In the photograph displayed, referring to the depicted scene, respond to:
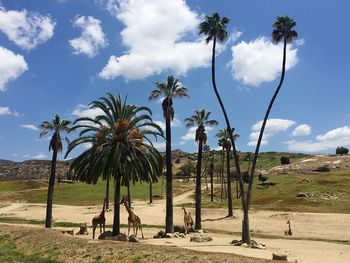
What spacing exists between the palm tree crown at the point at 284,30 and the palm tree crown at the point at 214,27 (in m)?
4.55

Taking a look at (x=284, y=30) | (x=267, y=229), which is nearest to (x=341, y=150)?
(x=267, y=229)

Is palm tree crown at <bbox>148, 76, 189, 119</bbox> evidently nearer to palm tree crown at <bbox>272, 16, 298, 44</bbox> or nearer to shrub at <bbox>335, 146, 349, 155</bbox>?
palm tree crown at <bbox>272, 16, 298, 44</bbox>

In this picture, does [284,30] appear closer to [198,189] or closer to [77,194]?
[198,189]

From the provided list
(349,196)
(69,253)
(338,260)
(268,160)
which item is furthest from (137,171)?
(268,160)

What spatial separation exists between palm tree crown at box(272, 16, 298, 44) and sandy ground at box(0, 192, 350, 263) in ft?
58.9

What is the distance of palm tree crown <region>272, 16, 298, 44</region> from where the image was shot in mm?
41844

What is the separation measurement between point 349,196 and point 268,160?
10608 centimetres

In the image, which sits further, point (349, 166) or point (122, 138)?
point (349, 166)

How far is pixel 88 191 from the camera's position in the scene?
116 m

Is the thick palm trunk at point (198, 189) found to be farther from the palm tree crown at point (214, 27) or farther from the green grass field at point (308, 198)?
the green grass field at point (308, 198)

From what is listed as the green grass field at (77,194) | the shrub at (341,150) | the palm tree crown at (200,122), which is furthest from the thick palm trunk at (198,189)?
the shrub at (341,150)

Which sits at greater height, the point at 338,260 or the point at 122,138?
the point at 122,138

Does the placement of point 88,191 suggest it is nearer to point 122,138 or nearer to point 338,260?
point 122,138

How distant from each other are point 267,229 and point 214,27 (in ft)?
83.4
